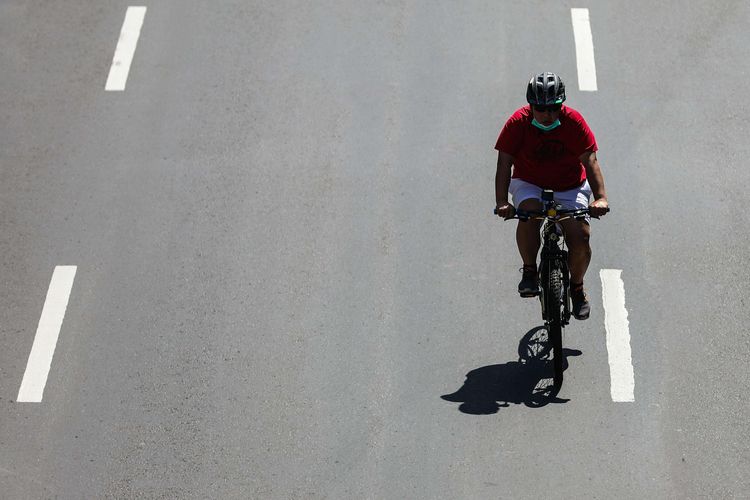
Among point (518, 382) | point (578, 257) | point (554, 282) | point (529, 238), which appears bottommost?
point (518, 382)

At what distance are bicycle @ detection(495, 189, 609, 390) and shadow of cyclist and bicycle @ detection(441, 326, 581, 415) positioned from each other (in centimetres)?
19

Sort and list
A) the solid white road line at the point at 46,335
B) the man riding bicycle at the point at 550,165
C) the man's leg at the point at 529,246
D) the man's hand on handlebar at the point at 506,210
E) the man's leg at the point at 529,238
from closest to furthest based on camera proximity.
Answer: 1. the man riding bicycle at the point at 550,165
2. the man's hand on handlebar at the point at 506,210
3. the man's leg at the point at 529,246
4. the man's leg at the point at 529,238
5. the solid white road line at the point at 46,335

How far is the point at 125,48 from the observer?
1255 cm

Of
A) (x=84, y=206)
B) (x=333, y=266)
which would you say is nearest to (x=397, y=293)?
(x=333, y=266)

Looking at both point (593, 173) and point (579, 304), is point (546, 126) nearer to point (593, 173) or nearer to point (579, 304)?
point (593, 173)

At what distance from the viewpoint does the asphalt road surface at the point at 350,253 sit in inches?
349

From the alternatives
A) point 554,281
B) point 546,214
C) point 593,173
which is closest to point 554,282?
point 554,281

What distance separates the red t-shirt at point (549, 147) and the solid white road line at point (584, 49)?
301 centimetres

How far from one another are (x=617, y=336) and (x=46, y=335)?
15.7 feet

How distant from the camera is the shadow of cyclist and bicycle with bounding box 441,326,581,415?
915 cm

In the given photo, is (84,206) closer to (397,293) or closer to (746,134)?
(397,293)

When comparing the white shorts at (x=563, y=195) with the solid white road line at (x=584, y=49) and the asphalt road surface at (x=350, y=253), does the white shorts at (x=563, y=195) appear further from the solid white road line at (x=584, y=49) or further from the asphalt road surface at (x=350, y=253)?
the solid white road line at (x=584, y=49)

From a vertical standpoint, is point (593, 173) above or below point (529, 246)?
above

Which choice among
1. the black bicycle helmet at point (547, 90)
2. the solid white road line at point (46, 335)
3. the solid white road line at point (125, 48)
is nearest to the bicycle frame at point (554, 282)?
the black bicycle helmet at point (547, 90)
